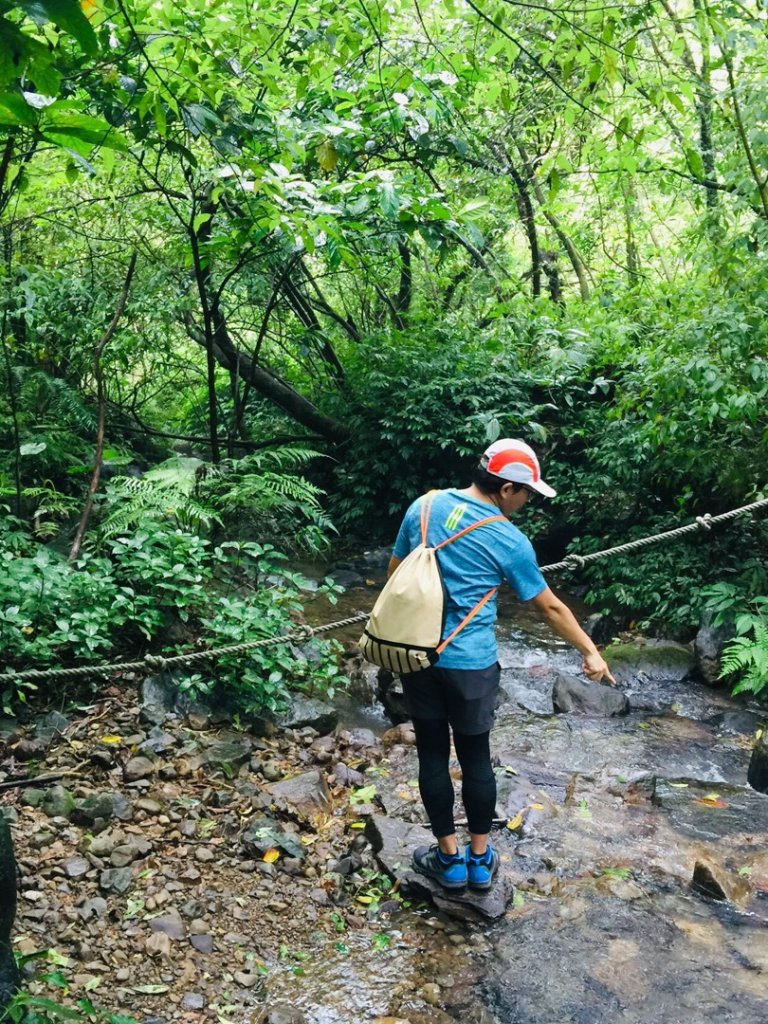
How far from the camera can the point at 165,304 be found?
8.89 meters

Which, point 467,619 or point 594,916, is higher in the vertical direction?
point 467,619

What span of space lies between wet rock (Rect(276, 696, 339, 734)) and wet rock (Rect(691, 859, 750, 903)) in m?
2.56

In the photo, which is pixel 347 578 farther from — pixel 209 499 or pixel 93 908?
pixel 93 908

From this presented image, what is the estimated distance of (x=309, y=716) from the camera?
18.0ft

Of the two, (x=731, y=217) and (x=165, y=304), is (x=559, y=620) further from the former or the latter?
(x=165, y=304)

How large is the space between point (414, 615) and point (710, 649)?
203 inches

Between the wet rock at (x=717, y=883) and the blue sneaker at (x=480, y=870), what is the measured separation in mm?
1055

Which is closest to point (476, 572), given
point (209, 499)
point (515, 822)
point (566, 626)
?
point (566, 626)

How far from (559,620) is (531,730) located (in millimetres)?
3061

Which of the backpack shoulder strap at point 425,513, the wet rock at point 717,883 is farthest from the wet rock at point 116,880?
the wet rock at point 717,883

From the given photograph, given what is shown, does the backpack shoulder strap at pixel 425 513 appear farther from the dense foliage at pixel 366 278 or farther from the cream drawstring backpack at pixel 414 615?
the dense foliage at pixel 366 278

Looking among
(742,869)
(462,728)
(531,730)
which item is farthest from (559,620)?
(531,730)

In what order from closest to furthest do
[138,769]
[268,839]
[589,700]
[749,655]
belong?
[268,839] → [138,769] → [749,655] → [589,700]

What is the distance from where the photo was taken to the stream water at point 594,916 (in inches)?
120
